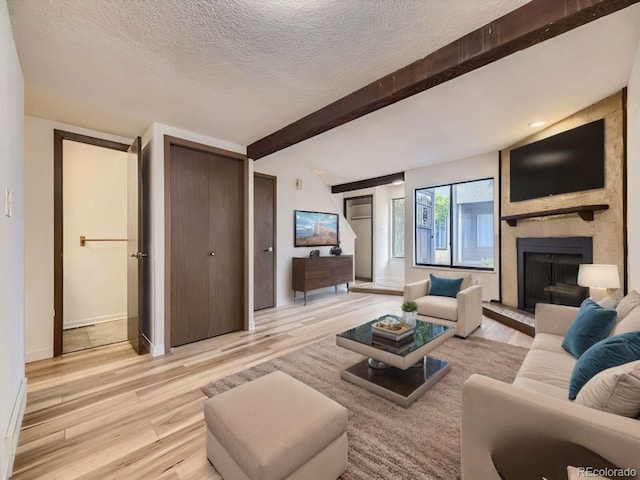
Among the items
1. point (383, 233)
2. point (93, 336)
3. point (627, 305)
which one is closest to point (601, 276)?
point (627, 305)

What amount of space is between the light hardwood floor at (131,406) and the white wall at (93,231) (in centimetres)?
124

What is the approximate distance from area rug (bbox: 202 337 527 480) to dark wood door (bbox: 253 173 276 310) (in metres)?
2.01

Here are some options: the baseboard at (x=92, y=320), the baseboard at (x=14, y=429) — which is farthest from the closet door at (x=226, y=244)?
the baseboard at (x=92, y=320)

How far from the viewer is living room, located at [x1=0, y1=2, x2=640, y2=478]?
1798 mm

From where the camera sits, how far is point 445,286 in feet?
12.6

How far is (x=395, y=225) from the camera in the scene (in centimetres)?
795

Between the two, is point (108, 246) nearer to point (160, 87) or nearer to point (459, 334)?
point (160, 87)

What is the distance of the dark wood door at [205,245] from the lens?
3257 mm

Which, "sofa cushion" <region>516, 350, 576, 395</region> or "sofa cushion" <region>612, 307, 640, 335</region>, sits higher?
"sofa cushion" <region>612, 307, 640, 335</region>

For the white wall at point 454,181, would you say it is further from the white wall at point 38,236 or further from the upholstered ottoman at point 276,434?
the white wall at point 38,236

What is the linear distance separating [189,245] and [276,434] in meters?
2.66

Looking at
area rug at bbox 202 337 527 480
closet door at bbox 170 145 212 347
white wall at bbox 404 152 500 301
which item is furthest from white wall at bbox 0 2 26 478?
white wall at bbox 404 152 500 301

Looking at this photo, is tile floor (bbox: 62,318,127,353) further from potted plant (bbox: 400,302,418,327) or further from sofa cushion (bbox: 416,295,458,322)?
sofa cushion (bbox: 416,295,458,322)

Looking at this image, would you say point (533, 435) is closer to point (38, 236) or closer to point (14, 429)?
point (14, 429)
